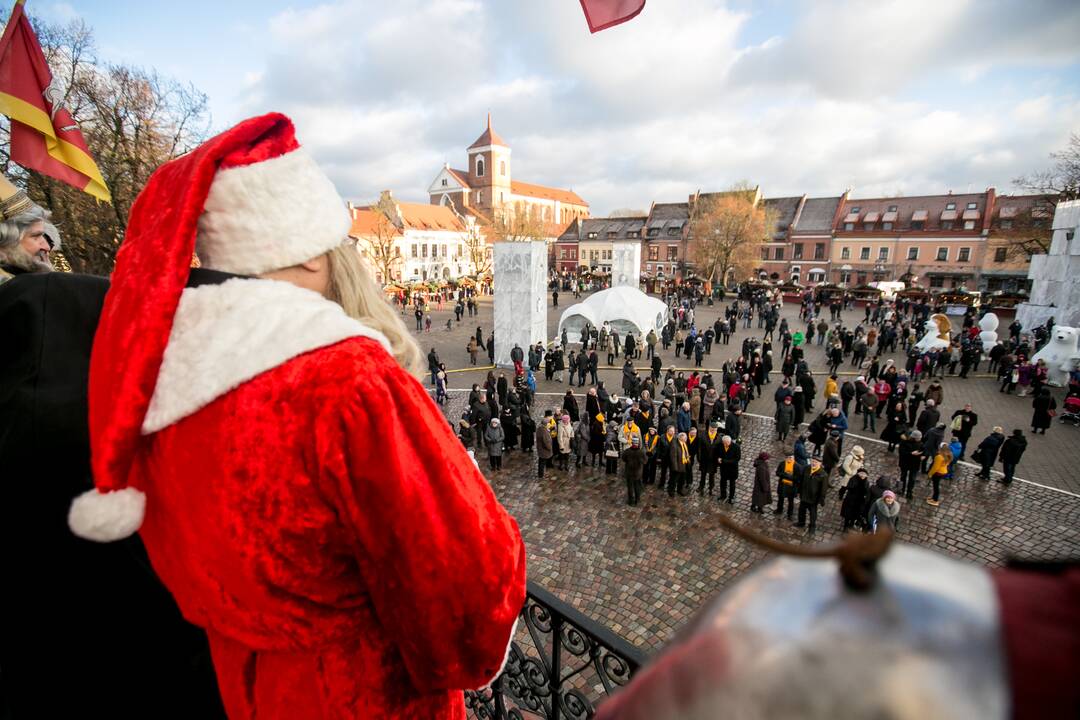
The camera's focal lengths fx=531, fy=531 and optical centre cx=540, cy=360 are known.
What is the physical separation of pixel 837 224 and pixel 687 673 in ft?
196

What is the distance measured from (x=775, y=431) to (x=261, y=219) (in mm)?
15159

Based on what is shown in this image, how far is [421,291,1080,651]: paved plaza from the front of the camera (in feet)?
25.7

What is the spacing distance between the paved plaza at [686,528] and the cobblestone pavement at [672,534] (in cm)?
2

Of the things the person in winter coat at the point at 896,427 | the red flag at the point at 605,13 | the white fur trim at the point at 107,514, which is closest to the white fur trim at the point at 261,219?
the white fur trim at the point at 107,514

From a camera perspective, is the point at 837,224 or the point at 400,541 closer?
the point at 400,541

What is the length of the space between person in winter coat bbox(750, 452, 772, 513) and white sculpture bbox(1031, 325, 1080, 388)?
15.6 meters

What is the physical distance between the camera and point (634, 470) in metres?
10.4

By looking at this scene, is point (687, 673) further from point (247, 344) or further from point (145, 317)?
point (145, 317)

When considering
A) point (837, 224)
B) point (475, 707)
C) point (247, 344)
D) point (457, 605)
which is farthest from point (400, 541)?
point (837, 224)

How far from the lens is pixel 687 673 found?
23.1 inches

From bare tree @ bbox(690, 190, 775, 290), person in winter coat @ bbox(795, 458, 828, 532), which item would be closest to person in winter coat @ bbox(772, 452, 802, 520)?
person in winter coat @ bbox(795, 458, 828, 532)

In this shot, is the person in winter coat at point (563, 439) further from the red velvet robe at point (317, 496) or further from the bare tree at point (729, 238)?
the bare tree at point (729, 238)

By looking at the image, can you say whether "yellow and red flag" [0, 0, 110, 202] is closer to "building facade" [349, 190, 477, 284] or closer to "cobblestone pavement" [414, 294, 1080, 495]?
"cobblestone pavement" [414, 294, 1080, 495]

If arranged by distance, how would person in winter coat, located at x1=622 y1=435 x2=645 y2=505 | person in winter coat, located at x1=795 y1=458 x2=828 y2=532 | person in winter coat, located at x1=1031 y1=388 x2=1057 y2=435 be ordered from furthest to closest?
1. person in winter coat, located at x1=1031 y1=388 x2=1057 y2=435
2. person in winter coat, located at x1=622 y1=435 x2=645 y2=505
3. person in winter coat, located at x1=795 y1=458 x2=828 y2=532
